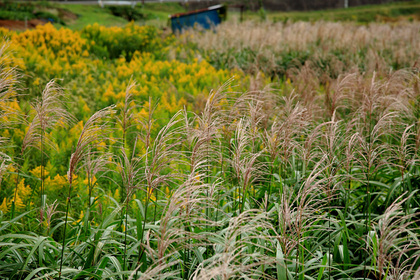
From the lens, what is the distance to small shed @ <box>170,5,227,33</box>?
15.8 meters

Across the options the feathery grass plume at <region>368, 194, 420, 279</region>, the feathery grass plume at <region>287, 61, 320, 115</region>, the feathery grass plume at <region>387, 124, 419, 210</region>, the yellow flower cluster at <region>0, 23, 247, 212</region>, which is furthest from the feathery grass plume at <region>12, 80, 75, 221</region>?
the feathery grass plume at <region>287, 61, 320, 115</region>

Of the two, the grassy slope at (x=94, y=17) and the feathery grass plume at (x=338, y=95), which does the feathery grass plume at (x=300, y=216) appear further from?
the grassy slope at (x=94, y=17)

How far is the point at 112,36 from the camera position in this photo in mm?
11141

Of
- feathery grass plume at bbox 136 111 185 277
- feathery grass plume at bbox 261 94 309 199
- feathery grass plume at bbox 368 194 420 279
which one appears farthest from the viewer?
feathery grass plume at bbox 261 94 309 199

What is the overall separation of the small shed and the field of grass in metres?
2.19

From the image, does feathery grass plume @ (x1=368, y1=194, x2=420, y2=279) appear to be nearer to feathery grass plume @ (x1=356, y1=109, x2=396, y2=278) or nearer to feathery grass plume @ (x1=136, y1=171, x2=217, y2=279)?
feathery grass plume @ (x1=356, y1=109, x2=396, y2=278)

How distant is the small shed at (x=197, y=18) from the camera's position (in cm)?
1584

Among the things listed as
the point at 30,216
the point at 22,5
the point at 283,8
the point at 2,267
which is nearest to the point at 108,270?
the point at 2,267

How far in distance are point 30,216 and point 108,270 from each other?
1098 mm

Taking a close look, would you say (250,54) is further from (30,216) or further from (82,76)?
(30,216)

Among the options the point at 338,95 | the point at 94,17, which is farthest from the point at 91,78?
the point at 94,17

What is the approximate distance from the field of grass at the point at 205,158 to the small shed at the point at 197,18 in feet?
7.19

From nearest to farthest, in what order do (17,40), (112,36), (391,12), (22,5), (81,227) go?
(81,227) → (17,40) → (112,36) → (22,5) → (391,12)

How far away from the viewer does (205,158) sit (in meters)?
3.85
